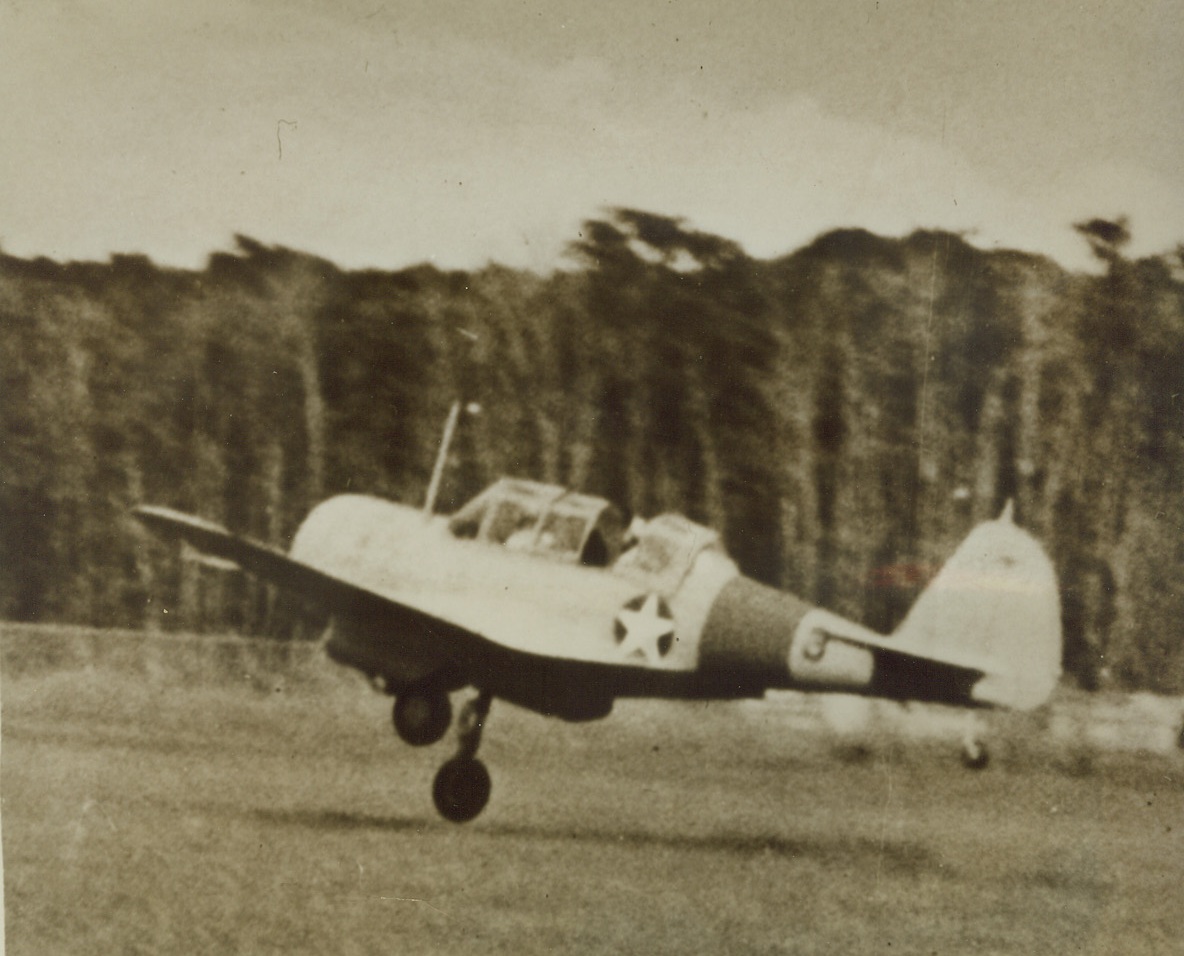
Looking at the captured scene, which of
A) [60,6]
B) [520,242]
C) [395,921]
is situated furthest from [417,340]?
[395,921]

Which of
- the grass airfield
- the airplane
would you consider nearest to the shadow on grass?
the grass airfield

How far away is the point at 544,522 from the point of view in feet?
6.63

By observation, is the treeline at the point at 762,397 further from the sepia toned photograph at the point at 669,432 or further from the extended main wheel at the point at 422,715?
the extended main wheel at the point at 422,715

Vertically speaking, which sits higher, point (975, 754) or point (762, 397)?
point (762, 397)

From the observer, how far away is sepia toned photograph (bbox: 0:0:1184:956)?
6.59 feet

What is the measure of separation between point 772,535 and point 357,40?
1.31 meters

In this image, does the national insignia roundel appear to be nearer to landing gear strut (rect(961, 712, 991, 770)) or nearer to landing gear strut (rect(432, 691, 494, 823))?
landing gear strut (rect(432, 691, 494, 823))

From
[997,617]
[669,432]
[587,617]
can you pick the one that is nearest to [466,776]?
[587,617]

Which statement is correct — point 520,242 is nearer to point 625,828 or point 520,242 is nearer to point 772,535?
point 772,535

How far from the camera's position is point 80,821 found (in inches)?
82.3

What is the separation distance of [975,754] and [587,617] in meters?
0.82

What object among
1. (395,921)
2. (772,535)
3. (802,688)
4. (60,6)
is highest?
(60,6)

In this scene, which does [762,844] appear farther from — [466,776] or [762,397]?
[762,397]

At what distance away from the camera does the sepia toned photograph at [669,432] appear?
2.01m
